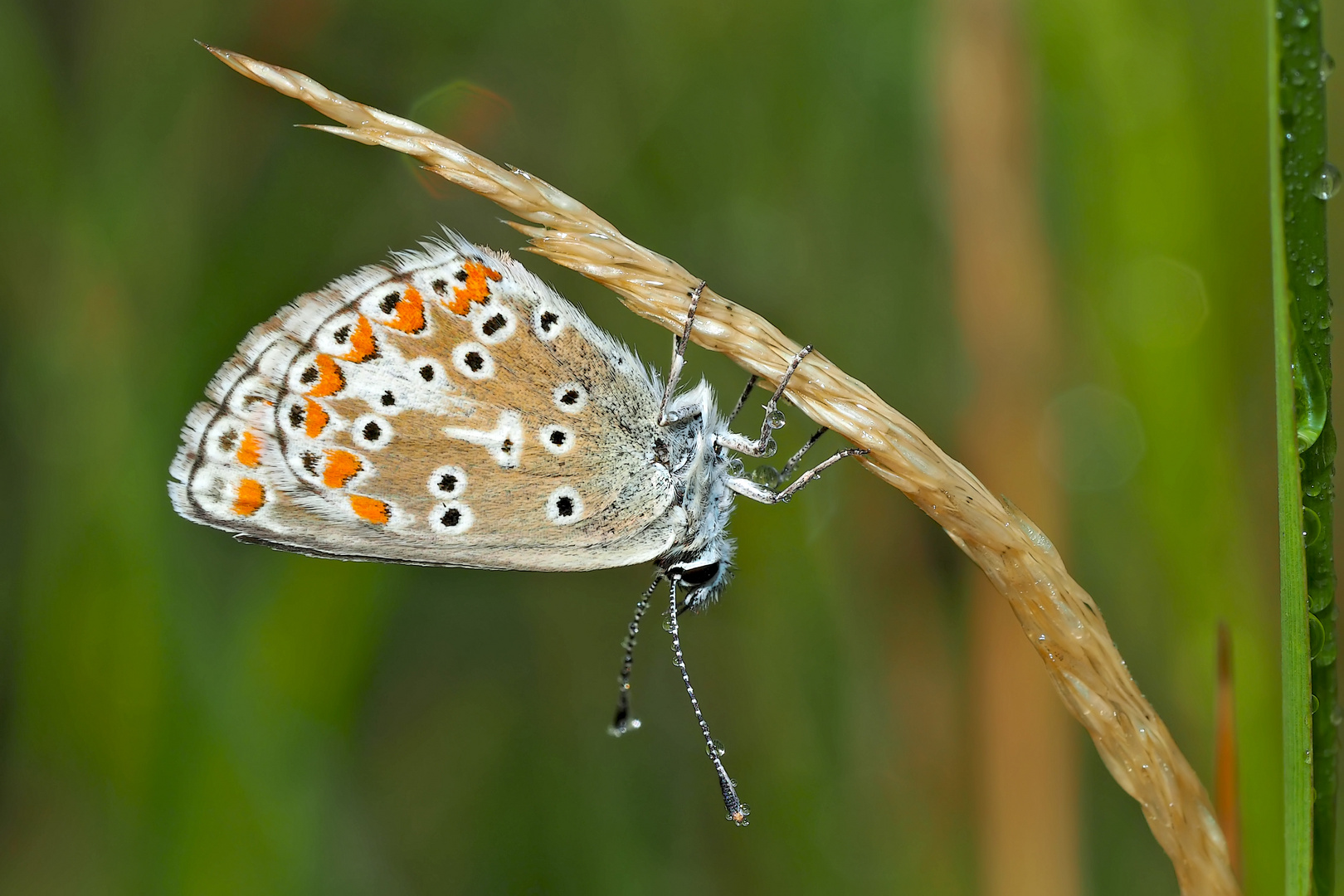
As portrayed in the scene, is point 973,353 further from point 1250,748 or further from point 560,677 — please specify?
point 560,677

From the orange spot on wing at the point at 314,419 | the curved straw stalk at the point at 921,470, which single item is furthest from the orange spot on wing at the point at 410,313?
the curved straw stalk at the point at 921,470

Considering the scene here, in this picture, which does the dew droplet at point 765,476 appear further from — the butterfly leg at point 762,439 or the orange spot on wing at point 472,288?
the orange spot on wing at point 472,288

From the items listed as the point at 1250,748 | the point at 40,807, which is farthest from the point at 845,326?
the point at 40,807

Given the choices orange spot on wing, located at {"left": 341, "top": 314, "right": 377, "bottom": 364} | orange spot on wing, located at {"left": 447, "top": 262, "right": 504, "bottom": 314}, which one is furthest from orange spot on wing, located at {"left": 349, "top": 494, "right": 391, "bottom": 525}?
orange spot on wing, located at {"left": 447, "top": 262, "right": 504, "bottom": 314}

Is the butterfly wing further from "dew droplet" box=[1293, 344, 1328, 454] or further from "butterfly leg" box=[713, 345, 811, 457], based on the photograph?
"dew droplet" box=[1293, 344, 1328, 454]

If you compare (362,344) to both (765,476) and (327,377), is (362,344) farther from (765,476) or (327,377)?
(765,476)

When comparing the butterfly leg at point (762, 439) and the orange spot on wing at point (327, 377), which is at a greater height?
the orange spot on wing at point (327, 377)
